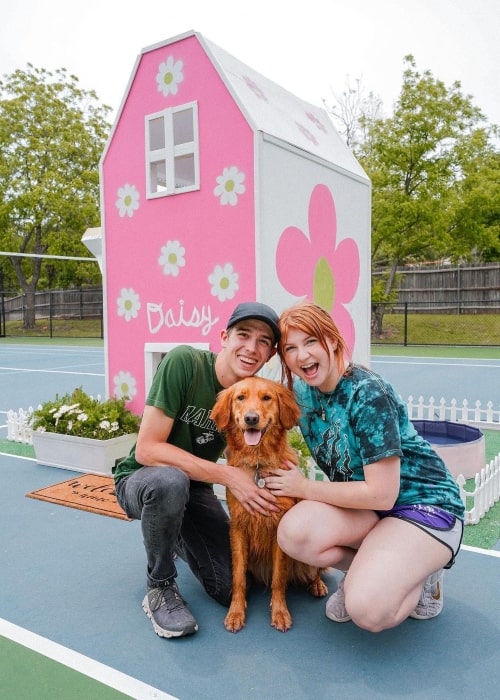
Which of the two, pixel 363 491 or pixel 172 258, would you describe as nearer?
pixel 363 491

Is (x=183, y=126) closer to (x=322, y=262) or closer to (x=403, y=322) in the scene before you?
(x=322, y=262)

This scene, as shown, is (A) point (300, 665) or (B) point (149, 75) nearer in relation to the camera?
(A) point (300, 665)

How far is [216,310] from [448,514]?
3158 millimetres

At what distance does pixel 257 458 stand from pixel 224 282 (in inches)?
108

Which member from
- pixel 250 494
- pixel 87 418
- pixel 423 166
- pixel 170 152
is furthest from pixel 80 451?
pixel 423 166

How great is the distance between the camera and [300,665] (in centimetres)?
252

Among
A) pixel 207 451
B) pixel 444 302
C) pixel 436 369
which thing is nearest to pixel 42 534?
pixel 207 451

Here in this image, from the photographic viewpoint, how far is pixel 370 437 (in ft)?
8.25

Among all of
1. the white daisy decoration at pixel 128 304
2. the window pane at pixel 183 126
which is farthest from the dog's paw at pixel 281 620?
the window pane at pixel 183 126

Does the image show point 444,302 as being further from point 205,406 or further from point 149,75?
point 205,406

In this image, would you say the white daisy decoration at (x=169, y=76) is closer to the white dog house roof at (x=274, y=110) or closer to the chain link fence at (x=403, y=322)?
the white dog house roof at (x=274, y=110)

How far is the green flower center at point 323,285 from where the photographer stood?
5.73m

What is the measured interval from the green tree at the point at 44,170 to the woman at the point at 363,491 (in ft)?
92.4

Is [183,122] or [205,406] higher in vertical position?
[183,122]
